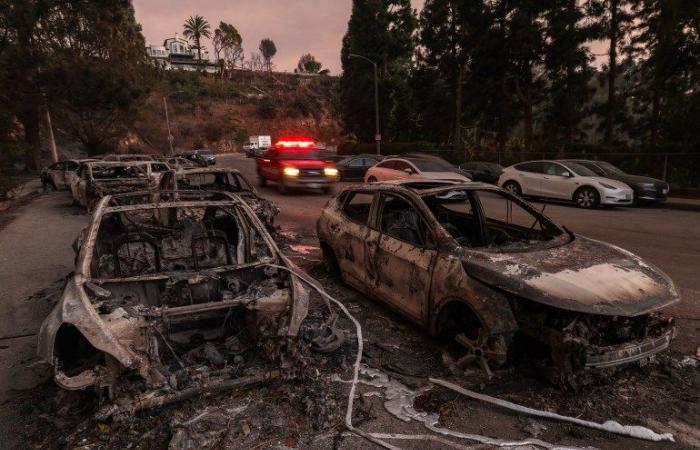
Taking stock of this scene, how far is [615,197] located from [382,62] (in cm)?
2913

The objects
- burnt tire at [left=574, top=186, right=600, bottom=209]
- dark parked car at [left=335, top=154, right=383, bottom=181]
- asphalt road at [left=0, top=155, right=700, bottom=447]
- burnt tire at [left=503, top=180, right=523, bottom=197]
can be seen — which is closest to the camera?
asphalt road at [left=0, top=155, right=700, bottom=447]

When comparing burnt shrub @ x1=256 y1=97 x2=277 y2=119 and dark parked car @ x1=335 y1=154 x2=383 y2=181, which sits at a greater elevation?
burnt shrub @ x1=256 y1=97 x2=277 y2=119

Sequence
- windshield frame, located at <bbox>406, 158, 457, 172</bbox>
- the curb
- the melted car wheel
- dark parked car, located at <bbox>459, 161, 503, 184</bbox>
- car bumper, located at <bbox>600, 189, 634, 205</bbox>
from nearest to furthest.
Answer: the melted car wheel, car bumper, located at <bbox>600, 189, 634, 205</bbox>, the curb, windshield frame, located at <bbox>406, 158, 457, 172</bbox>, dark parked car, located at <bbox>459, 161, 503, 184</bbox>

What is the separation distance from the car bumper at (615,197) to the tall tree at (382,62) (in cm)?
2730

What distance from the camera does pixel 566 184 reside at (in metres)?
14.2

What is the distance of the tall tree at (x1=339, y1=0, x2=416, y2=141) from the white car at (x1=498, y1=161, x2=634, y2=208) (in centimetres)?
2465

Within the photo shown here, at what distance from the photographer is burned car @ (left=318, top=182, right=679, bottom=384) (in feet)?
11.3

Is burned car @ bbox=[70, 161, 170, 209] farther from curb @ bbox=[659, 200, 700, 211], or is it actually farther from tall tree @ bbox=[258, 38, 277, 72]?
tall tree @ bbox=[258, 38, 277, 72]

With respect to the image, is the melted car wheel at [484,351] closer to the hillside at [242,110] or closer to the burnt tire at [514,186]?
the burnt tire at [514,186]

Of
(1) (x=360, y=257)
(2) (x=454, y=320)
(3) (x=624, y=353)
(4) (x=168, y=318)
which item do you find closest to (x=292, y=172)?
(1) (x=360, y=257)

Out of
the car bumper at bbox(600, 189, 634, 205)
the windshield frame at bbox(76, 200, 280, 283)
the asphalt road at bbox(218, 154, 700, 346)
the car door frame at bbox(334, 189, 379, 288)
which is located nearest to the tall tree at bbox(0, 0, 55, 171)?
the asphalt road at bbox(218, 154, 700, 346)

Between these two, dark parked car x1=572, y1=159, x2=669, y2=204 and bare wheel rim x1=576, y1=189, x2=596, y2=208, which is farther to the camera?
dark parked car x1=572, y1=159, x2=669, y2=204

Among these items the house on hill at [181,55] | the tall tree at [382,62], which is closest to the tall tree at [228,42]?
the house on hill at [181,55]

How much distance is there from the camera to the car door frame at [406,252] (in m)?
4.30
